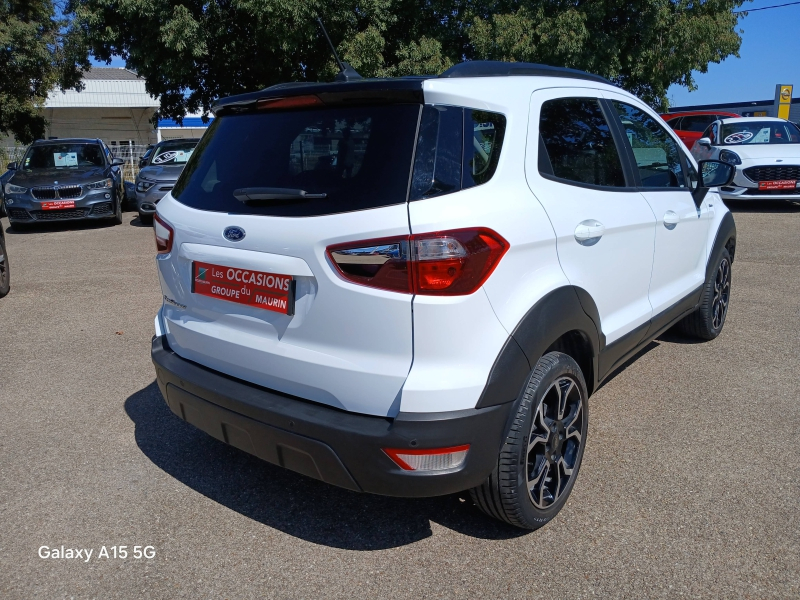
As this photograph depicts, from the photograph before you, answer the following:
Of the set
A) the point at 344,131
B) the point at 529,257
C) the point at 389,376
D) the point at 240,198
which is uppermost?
the point at 344,131

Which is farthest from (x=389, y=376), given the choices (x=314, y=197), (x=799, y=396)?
(x=799, y=396)

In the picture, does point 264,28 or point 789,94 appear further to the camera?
point 789,94

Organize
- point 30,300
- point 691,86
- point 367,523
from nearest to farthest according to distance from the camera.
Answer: point 367,523 < point 30,300 < point 691,86

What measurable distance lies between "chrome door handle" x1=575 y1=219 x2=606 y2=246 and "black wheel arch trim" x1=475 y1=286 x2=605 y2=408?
0.73ft

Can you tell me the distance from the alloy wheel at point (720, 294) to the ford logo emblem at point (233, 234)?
384 cm

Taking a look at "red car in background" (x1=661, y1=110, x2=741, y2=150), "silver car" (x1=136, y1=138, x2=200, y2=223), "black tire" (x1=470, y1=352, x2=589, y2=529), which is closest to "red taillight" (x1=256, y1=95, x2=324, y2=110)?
"black tire" (x1=470, y1=352, x2=589, y2=529)

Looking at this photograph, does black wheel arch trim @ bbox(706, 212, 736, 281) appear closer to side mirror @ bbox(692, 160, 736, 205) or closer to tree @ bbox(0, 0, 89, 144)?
side mirror @ bbox(692, 160, 736, 205)

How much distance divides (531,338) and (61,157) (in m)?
13.2

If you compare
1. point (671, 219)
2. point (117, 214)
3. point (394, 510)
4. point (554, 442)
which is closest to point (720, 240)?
point (671, 219)

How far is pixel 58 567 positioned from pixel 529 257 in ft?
7.22

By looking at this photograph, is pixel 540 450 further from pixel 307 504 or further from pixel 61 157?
pixel 61 157

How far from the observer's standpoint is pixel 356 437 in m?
2.39

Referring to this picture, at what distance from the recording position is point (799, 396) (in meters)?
4.29

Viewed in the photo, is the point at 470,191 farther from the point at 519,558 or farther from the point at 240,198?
the point at 519,558
